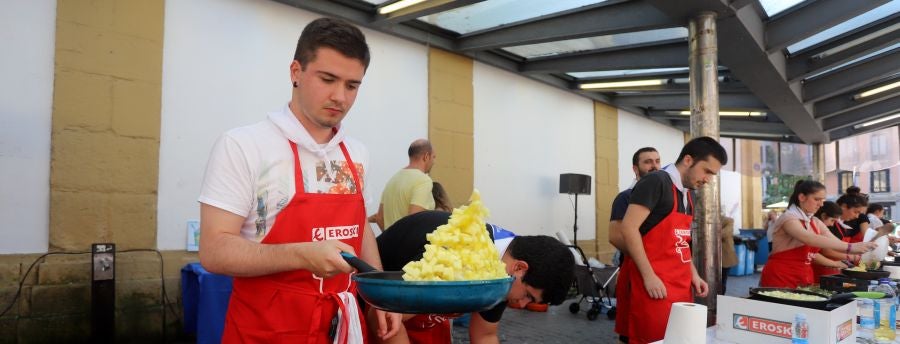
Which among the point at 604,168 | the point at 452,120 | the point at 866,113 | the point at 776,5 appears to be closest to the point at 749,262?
the point at 866,113

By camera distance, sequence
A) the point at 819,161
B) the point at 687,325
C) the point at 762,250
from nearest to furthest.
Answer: the point at 687,325 < the point at 762,250 < the point at 819,161

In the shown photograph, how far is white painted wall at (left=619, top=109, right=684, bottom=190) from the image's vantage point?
413 inches

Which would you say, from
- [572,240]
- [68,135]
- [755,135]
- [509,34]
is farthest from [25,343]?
[755,135]

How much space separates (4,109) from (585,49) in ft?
19.1

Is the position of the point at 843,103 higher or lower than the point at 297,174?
higher

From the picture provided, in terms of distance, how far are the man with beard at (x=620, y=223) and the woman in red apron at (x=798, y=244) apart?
3.54 ft

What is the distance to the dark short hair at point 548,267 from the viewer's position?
180cm

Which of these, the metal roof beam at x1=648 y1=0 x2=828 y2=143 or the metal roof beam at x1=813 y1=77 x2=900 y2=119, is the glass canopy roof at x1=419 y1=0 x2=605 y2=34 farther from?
the metal roof beam at x1=813 y1=77 x2=900 y2=119

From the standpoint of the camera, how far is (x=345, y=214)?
157 centimetres

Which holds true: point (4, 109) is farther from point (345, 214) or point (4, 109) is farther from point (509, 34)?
point (509, 34)

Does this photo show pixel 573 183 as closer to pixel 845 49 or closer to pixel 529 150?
pixel 529 150

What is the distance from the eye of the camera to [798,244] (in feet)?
14.4

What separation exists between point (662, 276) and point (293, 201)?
225cm

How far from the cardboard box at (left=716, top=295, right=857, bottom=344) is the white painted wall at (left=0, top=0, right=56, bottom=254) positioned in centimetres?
446
